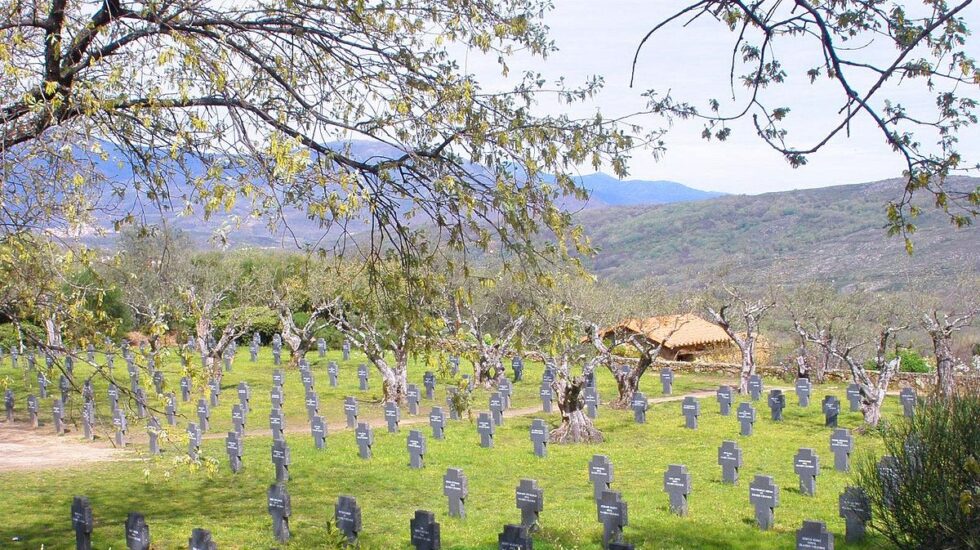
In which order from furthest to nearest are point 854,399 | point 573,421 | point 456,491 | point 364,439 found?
1. point 854,399
2. point 573,421
3. point 364,439
4. point 456,491

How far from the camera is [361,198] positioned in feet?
25.0

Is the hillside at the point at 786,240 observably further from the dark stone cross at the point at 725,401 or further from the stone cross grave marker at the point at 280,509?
the stone cross grave marker at the point at 280,509

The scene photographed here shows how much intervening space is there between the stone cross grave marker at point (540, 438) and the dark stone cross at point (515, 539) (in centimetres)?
948

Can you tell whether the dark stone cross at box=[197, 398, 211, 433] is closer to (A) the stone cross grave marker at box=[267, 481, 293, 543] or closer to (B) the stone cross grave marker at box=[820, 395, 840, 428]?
(A) the stone cross grave marker at box=[267, 481, 293, 543]

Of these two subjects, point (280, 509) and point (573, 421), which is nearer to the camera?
point (280, 509)

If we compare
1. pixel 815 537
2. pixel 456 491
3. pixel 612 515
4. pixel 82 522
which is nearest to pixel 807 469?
pixel 612 515

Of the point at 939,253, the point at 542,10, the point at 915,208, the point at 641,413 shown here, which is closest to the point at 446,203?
the point at 542,10

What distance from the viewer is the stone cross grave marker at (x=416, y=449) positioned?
1789cm

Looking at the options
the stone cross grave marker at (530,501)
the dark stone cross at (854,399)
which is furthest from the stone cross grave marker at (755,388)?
the stone cross grave marker at (530,501)

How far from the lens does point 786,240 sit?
139m

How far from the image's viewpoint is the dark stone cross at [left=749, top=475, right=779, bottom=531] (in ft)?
40.5

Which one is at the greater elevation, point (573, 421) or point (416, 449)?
Result: point (573, 421)

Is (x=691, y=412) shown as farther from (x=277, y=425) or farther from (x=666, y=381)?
(x=277, y=425)

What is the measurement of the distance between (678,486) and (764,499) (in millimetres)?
1308
